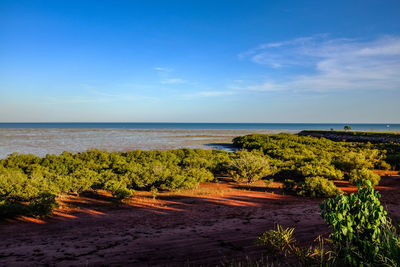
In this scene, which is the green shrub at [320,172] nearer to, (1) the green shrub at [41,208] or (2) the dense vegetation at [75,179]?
(2) the dense vegetation at [75,179]

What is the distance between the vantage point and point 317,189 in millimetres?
12414

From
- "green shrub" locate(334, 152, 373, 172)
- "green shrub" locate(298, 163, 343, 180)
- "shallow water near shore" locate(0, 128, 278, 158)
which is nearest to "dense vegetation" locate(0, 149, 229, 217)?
"green shrub" locate(298, 163, 343, 180)

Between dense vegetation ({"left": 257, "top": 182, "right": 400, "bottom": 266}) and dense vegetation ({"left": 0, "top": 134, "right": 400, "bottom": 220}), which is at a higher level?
dense vegetation ({"left": 257, "top": 182, "right": 400, "bottom": 266})

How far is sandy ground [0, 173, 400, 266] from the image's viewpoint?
5934 millimetres

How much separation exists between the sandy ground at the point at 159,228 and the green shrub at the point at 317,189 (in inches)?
30.7

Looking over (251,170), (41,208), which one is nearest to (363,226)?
(41,208)

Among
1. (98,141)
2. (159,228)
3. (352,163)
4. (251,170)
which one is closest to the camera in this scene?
(159,228)

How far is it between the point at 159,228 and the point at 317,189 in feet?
27.7

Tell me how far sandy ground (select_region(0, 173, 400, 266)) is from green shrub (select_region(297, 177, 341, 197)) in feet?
2.56

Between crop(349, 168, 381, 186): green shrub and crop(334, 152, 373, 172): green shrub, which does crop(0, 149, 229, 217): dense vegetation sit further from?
crop(334, 152, 373, 172): green shrub

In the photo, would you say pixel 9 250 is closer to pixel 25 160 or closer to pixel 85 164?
pixel 85 164

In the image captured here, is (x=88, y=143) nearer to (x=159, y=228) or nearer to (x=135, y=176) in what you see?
(x=135, y=176)

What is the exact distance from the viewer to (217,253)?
236 inches

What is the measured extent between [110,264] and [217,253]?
2489mm
